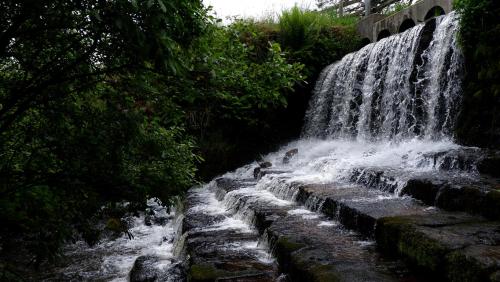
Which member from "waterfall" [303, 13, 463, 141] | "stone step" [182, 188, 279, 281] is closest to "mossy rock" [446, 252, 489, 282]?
"stone step" [182, 188, 279, 281]

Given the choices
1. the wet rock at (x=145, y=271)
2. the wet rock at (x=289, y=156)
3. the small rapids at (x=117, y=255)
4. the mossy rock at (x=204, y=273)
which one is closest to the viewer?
the mossy rock at (x=204, y=273)

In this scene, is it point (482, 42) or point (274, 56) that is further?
point (482, 42)

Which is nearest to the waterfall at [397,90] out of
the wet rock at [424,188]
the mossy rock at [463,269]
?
the wet rock at [424,188]

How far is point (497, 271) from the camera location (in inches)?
106

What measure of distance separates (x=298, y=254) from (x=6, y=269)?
2.57 meters

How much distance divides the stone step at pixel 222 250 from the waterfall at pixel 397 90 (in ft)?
15.3

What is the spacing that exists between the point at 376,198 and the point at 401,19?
342 inches

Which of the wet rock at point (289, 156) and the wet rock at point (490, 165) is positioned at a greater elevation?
the wet rock at point (289, 156)

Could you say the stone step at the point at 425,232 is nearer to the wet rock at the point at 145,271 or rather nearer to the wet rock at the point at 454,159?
the wet rock at the point at 454,159

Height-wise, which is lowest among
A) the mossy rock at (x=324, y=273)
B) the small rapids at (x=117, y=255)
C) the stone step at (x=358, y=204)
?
the small rapids at (x=117, y=255)

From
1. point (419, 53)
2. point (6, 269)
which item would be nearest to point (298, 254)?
point (6, 269)

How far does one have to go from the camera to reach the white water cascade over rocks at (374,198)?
139 inches

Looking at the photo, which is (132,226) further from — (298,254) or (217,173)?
(298,254)

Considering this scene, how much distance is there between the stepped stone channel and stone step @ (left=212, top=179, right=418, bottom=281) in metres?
0.02
